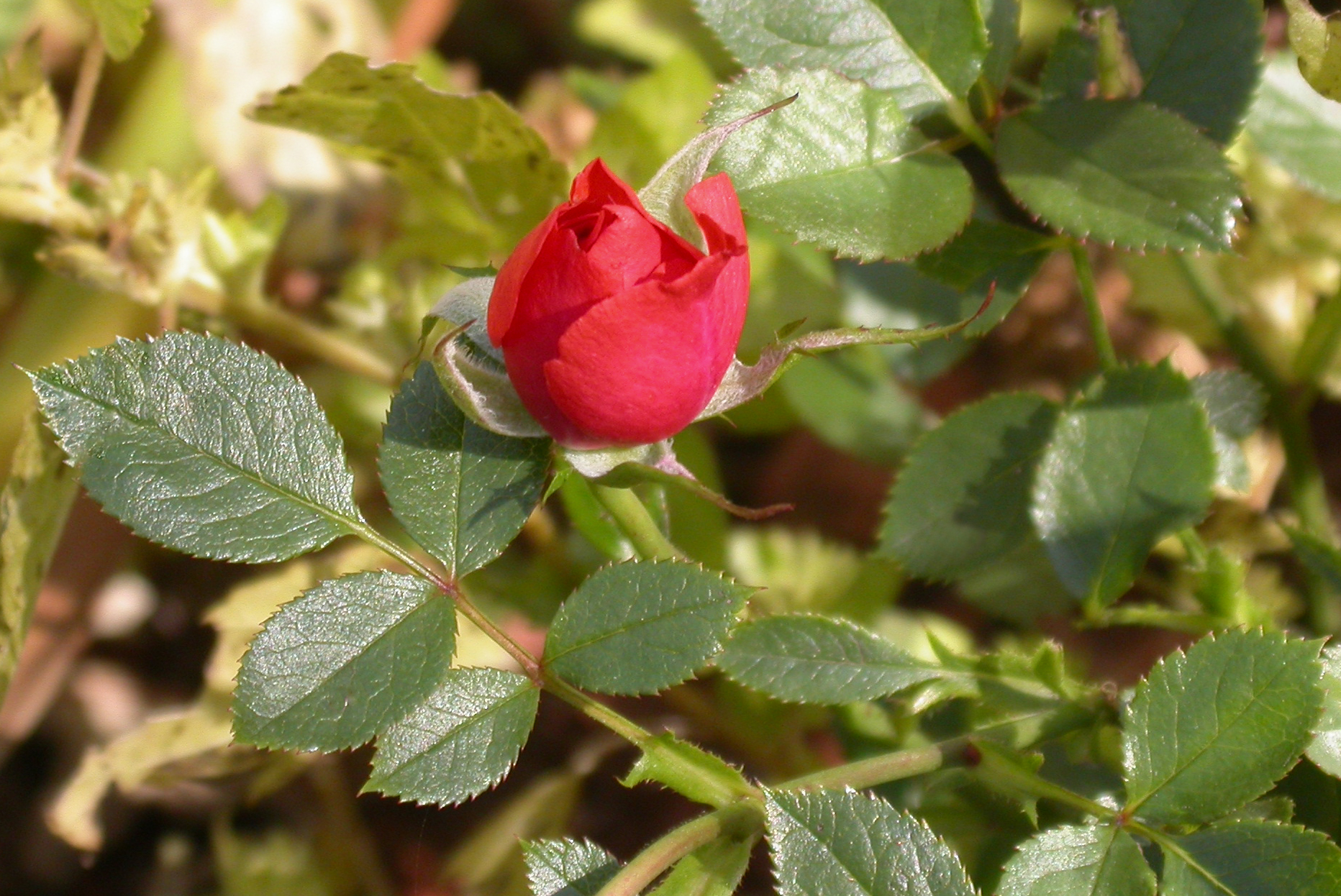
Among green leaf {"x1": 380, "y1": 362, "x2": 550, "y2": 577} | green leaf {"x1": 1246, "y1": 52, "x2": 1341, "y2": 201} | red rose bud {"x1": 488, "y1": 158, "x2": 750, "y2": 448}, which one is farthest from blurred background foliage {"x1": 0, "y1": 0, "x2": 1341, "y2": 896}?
red rose bud {"x1": 488, "y1": 158, "x2": 750, "y2": 448}

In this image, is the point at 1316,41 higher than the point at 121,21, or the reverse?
the point at 1316,41

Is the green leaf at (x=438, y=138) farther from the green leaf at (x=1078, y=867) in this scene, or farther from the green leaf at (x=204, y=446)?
the green leaf at (x=1078, y=867)

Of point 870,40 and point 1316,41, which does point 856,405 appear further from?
point 1316,41

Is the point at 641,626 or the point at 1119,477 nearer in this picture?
the point at 641,626

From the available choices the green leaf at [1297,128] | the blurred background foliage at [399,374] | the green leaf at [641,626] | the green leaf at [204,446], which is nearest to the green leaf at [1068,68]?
the blurred background foliage at [399,374]

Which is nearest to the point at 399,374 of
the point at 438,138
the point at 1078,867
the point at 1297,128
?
the point at 438,138

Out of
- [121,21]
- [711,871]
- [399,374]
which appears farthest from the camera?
[399,374]
